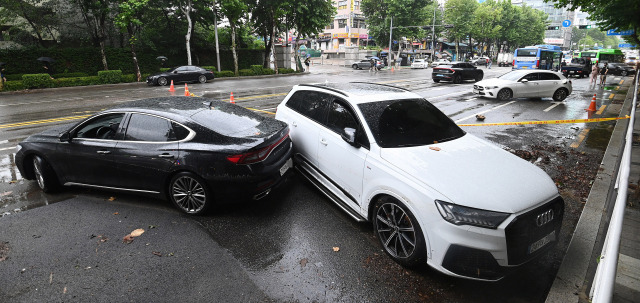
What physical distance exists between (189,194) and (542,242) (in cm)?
409

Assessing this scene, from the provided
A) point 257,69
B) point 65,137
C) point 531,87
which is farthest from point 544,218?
point 257,69

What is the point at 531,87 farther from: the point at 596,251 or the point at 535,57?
the point at 535,57

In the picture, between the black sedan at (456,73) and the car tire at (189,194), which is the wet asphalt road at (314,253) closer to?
the car tire at (189,194)

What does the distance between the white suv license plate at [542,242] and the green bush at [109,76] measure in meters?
28.9

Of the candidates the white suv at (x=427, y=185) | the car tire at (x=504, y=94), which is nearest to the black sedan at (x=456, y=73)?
the car tire at (x=504, y=94)

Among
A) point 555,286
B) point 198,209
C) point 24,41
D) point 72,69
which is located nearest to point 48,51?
point 72,69

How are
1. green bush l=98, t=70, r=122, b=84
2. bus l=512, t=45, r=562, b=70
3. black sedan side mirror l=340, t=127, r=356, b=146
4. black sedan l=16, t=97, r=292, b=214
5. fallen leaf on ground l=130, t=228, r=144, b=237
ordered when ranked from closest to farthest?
black sedan side mirror l=340, t=127, r=356, b=146 → fallen leaf on ground l=130, t=228, r=144, b=237 → black sedan l=16, t=97, r=292, b=214 → green bush l=98, t=70, r=122, b=84 → bus l=512, t=45, r=562, b=70

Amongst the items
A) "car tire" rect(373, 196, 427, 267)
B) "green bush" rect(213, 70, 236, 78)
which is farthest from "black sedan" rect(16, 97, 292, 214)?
"green bush" rect(213, 70, 236, 78)

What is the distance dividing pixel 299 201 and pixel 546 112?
12.5 metres

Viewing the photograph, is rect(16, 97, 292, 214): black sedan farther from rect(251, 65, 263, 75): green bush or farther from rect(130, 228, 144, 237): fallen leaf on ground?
rect(251, 65, 263, 75): green bush

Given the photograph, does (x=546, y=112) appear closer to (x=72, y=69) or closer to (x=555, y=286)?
(x=555, y=286)

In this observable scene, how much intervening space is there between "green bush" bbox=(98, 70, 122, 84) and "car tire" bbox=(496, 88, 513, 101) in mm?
25526

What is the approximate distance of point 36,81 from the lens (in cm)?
2216

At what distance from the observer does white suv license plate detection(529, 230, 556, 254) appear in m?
3.19
